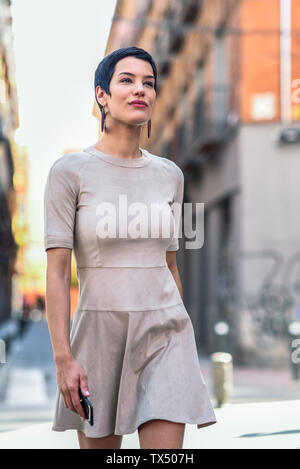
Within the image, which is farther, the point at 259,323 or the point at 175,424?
the point at 259,323

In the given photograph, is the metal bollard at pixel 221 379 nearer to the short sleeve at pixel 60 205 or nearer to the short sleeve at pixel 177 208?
the short sleeve at pixel 177 208

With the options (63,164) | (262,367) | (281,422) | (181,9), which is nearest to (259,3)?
(181,9)

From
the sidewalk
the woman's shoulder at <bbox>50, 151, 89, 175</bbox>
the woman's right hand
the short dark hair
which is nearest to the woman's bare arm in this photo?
the woman's right hand

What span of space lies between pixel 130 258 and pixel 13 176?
3486cm

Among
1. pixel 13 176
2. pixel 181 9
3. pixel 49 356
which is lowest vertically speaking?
pixel 49 356

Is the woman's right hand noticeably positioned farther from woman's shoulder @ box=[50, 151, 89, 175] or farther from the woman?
woman's shoulder @ box=[50, 151, 89, 175]

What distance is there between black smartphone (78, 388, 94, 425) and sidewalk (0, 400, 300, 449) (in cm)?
388

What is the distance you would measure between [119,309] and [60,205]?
34 centimetres

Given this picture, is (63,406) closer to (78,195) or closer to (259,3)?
(78,195)

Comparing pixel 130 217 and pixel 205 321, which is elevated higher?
pixel 130 217

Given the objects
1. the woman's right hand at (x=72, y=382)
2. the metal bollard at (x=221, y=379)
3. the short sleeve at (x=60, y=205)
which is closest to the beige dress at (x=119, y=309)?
the short sleeve at (x=60, y=205)

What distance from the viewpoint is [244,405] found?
10.9m

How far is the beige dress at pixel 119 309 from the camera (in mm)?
2668

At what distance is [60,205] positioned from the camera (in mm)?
2686
